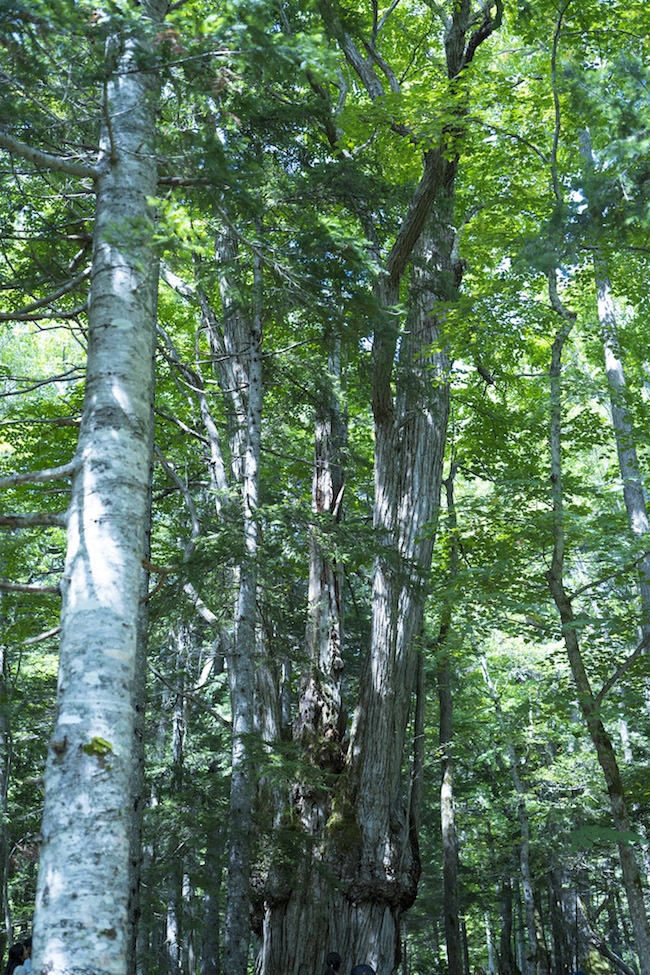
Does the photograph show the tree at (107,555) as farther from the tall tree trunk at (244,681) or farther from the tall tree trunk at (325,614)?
the tall tree trunk at (325,614)

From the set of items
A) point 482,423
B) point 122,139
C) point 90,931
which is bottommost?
point 90,931

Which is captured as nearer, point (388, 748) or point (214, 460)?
point (388, 748)

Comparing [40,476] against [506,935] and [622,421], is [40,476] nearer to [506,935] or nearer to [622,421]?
[622,421]

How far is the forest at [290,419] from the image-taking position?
3.43m

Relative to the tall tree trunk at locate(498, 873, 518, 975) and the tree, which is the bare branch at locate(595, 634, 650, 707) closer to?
the tree

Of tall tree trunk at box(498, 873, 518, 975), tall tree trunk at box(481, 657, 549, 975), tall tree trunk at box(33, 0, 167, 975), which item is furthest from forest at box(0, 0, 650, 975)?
tall tree trunk at box(498, 873, 518, 975)

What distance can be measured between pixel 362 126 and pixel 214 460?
407 cm

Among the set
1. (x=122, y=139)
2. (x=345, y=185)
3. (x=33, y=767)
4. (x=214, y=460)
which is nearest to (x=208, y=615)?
(x=214, y=460)

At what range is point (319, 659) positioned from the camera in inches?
376

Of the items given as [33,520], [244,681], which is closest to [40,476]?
[33,520]

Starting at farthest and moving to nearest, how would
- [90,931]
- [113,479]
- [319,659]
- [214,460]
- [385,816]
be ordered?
[319,659] → [214,460] → [385,816] → [113,479] → [90,931]

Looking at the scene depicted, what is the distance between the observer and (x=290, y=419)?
11047 millimetres

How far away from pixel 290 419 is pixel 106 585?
26.4 ft

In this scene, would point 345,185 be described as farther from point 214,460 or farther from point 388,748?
point 388,748
